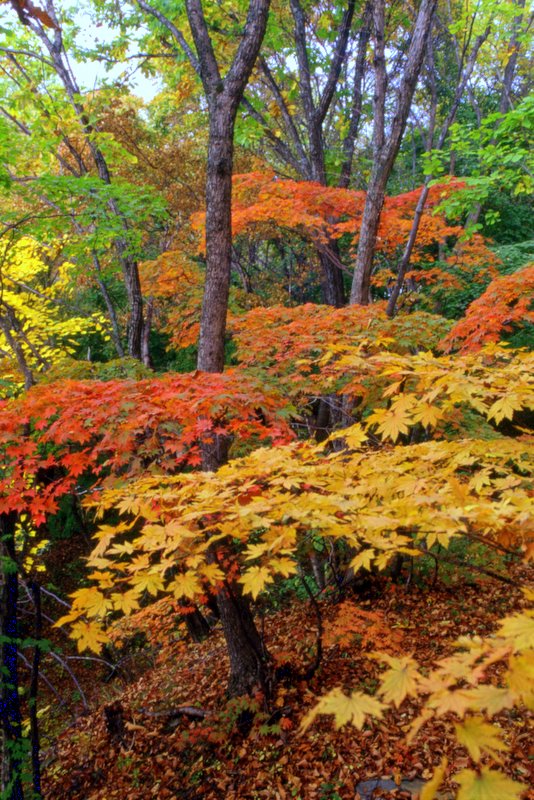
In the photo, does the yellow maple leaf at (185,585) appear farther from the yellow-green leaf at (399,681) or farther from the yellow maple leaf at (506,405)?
the yellow maple leaf at (506,405)

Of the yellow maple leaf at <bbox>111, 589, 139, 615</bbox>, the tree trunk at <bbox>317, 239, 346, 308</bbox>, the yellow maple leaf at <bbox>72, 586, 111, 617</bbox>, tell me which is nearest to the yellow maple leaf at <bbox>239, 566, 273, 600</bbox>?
the yellow maple leaf at <bbox>111, 589, 139, 615</bbox>

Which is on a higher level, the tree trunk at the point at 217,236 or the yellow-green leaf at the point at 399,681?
the tree trunk at the point at 217,236

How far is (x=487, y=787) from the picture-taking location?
1114mm

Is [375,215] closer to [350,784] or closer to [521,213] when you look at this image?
[350,784]

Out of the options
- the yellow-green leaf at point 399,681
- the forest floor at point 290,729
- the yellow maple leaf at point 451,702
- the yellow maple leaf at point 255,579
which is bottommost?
the forest floor at point 290,729

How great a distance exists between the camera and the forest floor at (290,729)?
329 cm

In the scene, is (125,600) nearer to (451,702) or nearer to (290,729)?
(451,702)

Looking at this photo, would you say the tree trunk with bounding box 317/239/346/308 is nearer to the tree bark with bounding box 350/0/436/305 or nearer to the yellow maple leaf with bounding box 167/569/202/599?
the tree bark with bounding box 350/0/436/305

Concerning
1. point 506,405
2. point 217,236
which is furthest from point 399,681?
point 217,236

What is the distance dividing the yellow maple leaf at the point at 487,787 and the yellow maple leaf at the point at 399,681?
0.69 feet

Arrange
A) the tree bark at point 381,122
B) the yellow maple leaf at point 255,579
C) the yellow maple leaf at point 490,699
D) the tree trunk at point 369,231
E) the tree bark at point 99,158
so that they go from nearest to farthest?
1. the yellow maple leaf at point 490,699
2. the yellow maple leaf at point 255,579
3. the tree bark at point 381,122
4. the tree trunk at point 369,231
5. the tree bark at point 99,158

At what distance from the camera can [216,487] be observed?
2.48m

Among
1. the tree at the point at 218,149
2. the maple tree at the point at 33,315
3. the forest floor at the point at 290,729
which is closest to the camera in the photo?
the forest floor at the point at 290,729

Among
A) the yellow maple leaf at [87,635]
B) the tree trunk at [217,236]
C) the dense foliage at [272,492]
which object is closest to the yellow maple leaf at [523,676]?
the dense foliage at [272,492]
